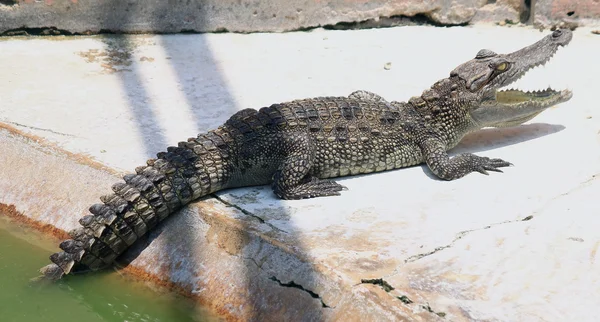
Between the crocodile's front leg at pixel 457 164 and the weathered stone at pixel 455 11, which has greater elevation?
the weathered stone at pixel 455 11

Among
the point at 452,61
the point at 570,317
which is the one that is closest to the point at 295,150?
the point at 570,317

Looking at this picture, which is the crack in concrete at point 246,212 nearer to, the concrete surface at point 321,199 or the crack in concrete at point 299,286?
the concrete surface at point 321,199

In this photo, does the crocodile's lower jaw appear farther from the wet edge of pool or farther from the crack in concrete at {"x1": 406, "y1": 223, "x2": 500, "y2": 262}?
the wet edge of pool

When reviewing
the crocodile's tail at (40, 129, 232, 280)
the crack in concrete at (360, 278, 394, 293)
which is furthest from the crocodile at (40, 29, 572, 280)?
the crack in concrete at (360, 278, 394, 293)

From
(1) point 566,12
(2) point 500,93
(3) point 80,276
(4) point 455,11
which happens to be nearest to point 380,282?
(3) point 80,276

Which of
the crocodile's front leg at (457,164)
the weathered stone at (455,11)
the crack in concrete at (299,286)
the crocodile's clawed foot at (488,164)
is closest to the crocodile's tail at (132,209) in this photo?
the crack in concrete at (299,286)

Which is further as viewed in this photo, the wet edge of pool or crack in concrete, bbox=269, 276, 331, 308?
the wet edge of pool

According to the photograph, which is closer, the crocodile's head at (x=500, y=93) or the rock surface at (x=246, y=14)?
the crocodile's head at (x=500, y=93)

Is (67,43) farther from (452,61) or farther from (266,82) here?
(452,61)
